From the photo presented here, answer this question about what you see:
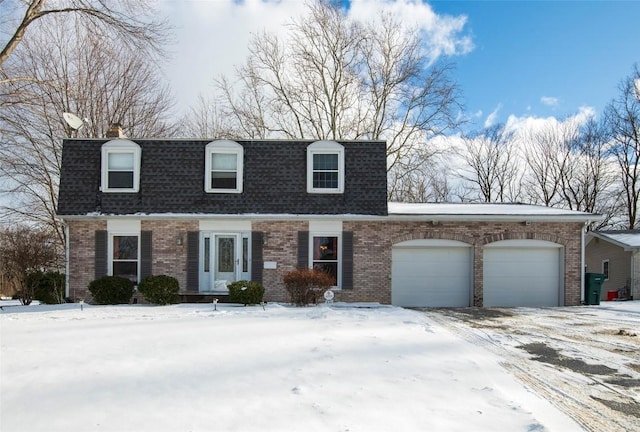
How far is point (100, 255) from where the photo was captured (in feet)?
Answer: 49.3

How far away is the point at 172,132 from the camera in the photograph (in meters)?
30.3

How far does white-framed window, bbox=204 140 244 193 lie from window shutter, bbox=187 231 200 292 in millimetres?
1708

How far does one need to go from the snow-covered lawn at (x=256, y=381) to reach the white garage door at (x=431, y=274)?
5916 mm

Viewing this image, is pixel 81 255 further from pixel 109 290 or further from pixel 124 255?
pixel 109 290

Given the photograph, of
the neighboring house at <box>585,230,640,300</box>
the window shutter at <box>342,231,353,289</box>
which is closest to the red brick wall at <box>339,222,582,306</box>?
the window shutter at <box>342,231,353,289</box>

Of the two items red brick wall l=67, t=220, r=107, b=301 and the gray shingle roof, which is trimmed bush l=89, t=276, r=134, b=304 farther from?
the gray shingle roof

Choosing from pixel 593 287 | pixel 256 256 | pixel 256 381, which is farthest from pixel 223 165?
pixel 593 287

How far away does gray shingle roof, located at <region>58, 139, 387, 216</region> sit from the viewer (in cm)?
1523

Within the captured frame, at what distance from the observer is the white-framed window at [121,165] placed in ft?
51.0

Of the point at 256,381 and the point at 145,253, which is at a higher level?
the point at 145,253

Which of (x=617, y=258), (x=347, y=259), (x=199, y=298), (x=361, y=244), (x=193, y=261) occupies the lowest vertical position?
(x=199, y=298)

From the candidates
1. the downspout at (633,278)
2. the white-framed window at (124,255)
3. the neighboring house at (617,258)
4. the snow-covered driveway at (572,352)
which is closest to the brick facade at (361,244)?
the white-framed window at (124,255)

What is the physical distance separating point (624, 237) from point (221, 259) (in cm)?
2055

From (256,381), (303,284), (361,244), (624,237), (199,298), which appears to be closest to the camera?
(256,381)
